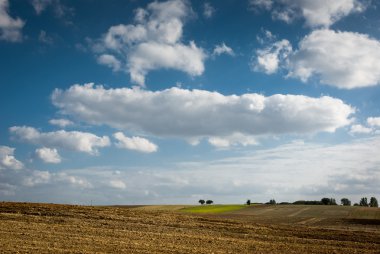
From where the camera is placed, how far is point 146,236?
2886 centimetres

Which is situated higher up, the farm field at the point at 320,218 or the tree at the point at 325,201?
the tree at the point at 325,201

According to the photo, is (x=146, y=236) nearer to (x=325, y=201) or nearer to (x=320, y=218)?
(x=320, y=218)

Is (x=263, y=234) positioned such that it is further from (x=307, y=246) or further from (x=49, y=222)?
(x=49, y=222)

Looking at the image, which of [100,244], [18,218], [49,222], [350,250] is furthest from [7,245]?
[350,250]

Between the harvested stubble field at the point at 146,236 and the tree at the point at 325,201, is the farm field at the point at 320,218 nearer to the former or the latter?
the harvested stubble field at the point at 146,236

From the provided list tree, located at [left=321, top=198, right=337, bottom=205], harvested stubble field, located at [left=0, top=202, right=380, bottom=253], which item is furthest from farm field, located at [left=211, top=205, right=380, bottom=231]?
tree, located at [left=321, top=198, right=337, bottom=205]

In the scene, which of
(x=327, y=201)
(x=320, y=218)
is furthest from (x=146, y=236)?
(x=327, y=201)

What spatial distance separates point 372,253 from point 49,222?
962 inches

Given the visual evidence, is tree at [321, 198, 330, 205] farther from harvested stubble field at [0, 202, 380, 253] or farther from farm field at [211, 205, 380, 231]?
harvested stubble field at [0, 202, 380, 253]

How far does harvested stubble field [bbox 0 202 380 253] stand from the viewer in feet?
77.0

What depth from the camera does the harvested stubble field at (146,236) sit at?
23484 millimetres

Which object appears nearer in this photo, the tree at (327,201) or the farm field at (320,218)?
the farm field at (320,218)

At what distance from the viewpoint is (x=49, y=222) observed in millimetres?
34625

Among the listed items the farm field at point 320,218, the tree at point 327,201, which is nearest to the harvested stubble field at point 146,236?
the farm field at point 320,218
